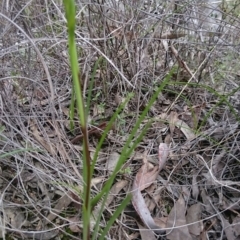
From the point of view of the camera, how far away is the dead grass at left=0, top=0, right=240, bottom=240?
1.01 meters

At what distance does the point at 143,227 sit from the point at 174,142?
320 mm

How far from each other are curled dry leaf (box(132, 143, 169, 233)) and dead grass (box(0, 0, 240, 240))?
0.02 meters

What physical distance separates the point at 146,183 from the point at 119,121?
0.79ft

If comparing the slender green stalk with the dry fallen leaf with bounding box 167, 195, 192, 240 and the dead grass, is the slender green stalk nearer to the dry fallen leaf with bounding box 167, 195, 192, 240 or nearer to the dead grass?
the dead grass

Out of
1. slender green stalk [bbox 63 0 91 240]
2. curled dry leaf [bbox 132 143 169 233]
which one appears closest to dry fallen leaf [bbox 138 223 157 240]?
curled dry leaf [bbox 132 143 169 233]

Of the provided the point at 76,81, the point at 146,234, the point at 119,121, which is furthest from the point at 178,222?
the point at 76,81

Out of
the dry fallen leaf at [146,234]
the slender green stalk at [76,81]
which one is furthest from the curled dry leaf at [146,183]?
the slender green stalk at [76,81]

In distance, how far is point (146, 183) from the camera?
43.0 inches

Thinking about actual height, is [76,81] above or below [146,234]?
above

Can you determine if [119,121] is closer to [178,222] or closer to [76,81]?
[178,222]

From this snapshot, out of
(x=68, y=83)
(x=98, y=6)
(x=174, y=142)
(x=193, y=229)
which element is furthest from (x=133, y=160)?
(x=98, y=6)

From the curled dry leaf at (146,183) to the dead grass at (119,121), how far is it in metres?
0.02

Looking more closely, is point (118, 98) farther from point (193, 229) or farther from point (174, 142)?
point (193, 229)

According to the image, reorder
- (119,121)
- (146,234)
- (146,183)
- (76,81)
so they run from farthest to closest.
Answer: (119,121), (146,183), (146,234), (76,81)
